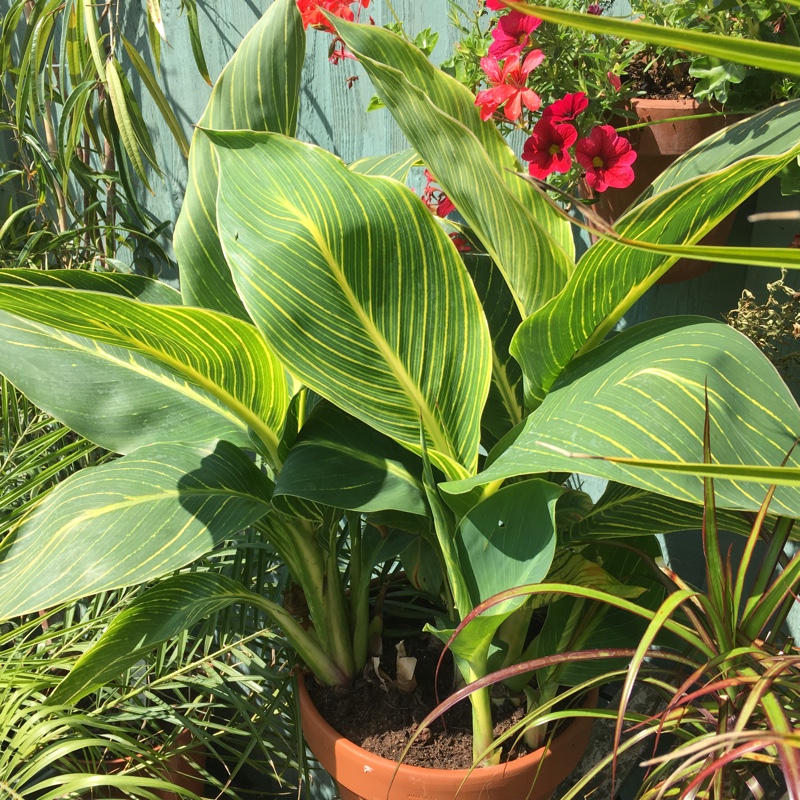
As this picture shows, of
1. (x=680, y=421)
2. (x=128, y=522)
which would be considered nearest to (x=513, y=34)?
(x=680, y=421)

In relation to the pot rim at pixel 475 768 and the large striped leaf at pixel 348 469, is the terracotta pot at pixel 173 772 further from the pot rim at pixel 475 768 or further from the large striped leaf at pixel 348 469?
the large striped leaf at pixel 348 469

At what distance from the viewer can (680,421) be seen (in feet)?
1.72

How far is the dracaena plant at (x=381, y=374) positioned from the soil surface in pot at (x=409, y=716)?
0.19ft

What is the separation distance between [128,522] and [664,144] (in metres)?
0.65

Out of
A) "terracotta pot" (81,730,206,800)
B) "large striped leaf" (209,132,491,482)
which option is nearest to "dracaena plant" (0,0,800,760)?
"large striped leaf" (209,132,491,482)

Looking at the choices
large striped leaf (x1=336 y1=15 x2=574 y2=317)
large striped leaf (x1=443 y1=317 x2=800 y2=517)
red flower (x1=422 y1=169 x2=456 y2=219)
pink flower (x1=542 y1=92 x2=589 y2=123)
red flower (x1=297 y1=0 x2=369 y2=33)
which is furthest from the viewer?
red flower (x1=422 y1=169 x2=456 y2=219)

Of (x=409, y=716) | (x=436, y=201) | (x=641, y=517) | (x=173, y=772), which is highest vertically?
(x=436, y=201)

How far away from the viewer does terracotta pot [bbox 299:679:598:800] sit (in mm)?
754

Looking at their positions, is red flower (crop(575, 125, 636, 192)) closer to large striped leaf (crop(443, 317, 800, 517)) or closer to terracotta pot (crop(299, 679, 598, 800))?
large striped leaf (crop(443, 317, 800, 517))

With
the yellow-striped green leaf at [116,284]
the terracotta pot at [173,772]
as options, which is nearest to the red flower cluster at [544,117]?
the yellow-striped green leaf at [116,284]

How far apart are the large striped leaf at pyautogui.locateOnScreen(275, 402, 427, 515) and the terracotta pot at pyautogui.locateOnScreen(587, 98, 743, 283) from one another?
0.35 m

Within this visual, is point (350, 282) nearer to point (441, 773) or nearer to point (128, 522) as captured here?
point (128, 522)

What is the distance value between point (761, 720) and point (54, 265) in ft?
5.08

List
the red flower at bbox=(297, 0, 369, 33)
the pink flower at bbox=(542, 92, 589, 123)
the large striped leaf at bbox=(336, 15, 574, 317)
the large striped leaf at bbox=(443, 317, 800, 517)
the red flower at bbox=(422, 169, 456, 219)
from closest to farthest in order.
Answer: the large striped leaf at bbox=(443, 317, 800, 517) → the large striped leaf at bbox=(336, 15, 574, 317) → the pink flower at bbox=(542, 92, 589, 123) → the red flower at bbox=(297, 0, 369, 33) → the red flower at bbox=(422, 169, 456, 219)
